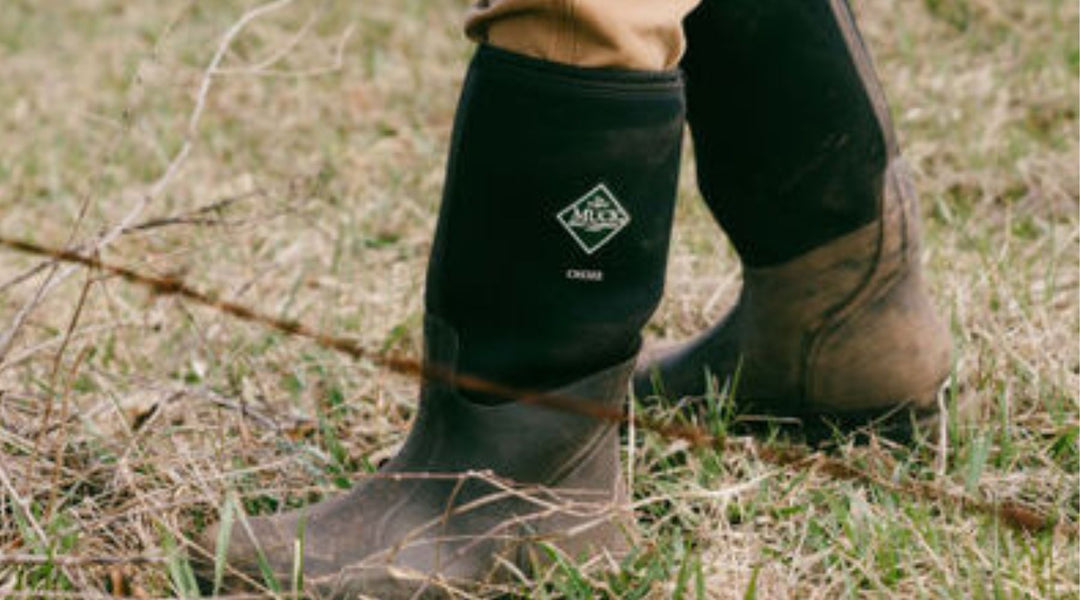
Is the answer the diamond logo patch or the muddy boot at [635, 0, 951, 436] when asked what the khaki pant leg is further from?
the muddy boot at [635, 0, 951, 436]

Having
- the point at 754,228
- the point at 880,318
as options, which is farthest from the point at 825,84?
the point at 880,318

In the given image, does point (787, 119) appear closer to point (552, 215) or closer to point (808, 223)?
point (808, 223)

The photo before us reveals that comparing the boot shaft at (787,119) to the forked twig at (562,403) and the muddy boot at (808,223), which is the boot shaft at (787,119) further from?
the forked twig at (562,403)

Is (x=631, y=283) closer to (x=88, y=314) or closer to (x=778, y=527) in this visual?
(x=778, y=527)

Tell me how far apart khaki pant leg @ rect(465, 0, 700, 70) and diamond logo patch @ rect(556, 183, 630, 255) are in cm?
11

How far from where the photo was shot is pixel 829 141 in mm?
1541

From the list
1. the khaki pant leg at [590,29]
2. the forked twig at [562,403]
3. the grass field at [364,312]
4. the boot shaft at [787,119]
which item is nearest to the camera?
the forked twig at [562,403]

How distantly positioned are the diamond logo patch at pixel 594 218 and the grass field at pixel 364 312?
0.25 metres

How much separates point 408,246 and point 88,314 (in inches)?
22.4

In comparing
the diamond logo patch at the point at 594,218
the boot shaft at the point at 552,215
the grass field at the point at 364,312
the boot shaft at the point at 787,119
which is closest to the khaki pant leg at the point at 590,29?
the boot shaft at the point at 552,215

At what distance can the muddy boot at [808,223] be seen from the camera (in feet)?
Answer: 4.98

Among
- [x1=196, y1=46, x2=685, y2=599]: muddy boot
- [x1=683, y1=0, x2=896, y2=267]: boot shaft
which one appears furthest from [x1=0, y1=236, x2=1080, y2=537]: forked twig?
[x1=683, y1=0, x2=896, y2=267]: boot shaft

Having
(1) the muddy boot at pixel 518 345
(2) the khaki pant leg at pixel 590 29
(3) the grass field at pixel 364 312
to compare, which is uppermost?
(2) the khaki pant leg at pixel 590 29

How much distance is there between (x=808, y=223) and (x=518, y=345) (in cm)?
42
